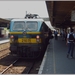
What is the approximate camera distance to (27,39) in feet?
48.5

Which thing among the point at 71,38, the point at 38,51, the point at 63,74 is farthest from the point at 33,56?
the point at 63,74

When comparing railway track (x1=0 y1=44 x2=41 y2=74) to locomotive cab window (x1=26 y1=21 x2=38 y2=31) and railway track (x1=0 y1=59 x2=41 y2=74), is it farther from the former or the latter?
locomotive cab window (x1=26 y1=21 x2=38 y2=31)

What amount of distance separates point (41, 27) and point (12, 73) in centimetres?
475

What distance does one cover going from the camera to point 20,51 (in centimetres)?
1495

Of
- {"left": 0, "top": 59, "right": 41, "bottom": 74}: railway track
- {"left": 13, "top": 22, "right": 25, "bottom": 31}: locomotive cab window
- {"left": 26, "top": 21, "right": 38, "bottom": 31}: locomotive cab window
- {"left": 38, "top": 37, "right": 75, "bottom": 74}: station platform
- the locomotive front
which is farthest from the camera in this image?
{"left": 13, "top": 22, "right": 25, "bottom": 31}: locomotive cab window

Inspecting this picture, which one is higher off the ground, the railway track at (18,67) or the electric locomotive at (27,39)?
the electric locomotive at (27,39)

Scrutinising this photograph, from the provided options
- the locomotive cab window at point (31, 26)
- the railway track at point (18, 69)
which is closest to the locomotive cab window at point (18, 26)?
the locomotive cab window at point (31, 26)

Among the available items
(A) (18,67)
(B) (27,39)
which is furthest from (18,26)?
(A) (18,67)

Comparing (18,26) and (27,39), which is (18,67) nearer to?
(27,39)

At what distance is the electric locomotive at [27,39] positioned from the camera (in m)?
14.7

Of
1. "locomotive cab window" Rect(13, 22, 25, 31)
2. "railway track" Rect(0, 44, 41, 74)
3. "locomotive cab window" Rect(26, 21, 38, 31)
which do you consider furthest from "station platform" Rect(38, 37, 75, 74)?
"locomotive cab window" Rect(13, 22, 25, 31)

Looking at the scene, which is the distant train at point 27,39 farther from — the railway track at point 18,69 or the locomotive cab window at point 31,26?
the railway track at point 18,69

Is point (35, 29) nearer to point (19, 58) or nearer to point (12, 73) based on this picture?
point (19, 58)

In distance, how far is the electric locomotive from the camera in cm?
1466
